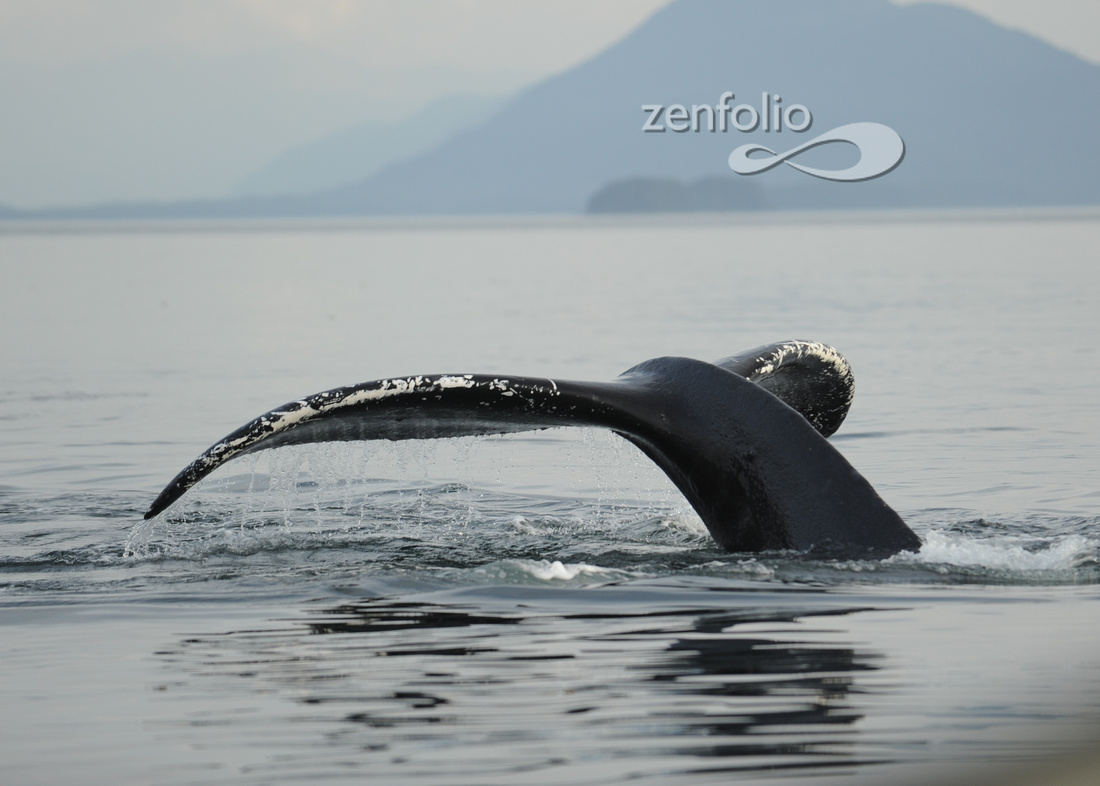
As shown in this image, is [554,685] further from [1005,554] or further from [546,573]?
[1005,554]

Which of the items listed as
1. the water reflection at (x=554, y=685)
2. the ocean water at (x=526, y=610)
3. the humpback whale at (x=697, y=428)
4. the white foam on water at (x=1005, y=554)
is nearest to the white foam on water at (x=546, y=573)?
the ocean water at (x=526, y=610)

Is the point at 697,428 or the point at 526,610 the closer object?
the point at 697,428

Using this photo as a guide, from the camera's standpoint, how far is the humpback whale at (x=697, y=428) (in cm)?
605

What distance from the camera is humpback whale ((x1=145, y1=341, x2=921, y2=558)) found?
238 inches

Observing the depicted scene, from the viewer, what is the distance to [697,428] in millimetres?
6590

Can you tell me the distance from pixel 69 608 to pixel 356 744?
278 centimetres

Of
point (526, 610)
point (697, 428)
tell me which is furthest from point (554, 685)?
point (697, 428)

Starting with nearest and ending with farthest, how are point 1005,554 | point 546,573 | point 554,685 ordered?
point 554,685 < point 546,573 < point 1005,554

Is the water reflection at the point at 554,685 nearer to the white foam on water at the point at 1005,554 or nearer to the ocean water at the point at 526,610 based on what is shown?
the ocean water at the point at 526,610

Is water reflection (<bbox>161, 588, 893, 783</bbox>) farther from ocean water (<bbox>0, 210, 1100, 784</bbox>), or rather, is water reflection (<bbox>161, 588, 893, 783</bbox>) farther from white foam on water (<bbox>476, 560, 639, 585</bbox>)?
white foam on water (<bbox>476, 560, 639, 585</bbox>)

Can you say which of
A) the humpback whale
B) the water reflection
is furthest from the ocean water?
the humpback whale

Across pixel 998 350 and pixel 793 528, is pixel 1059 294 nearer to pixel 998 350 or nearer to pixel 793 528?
pixel 998 350

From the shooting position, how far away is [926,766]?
177 inches

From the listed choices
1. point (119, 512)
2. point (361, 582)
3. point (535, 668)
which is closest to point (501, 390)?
point (535, 668)
